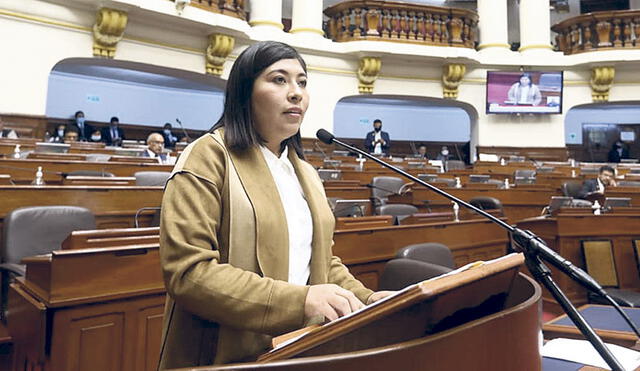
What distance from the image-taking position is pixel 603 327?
1107 millimetres

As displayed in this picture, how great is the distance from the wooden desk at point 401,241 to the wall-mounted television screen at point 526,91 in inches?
194

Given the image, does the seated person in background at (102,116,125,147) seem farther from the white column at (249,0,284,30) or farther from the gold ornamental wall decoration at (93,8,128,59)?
the white column at (249,0,284,30)

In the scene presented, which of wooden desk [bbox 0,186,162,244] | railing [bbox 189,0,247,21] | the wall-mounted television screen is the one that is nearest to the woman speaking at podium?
wooden desk [bbox 0,186,162,244]

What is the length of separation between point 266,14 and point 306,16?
0.61m

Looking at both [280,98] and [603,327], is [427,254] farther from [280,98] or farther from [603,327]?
[280,98]

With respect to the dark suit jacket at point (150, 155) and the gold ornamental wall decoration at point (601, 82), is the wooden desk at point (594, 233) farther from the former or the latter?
the gold ornamental wall decoration at point (601, 82)

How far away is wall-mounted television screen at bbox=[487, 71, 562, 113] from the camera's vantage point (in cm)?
702

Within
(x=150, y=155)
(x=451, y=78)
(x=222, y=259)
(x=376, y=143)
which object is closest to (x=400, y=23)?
(x=451, y=78)

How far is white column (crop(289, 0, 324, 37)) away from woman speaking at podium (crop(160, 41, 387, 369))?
19.6ft

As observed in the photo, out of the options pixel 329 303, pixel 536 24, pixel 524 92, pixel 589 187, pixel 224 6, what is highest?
pixel 536 24

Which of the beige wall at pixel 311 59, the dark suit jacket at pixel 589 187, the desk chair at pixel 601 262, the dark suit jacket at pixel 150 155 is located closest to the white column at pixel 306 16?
the beige wall at pixel 311 59

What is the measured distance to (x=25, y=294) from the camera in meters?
1.19

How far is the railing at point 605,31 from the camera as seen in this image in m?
6.89

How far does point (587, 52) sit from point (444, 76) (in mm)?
2183
